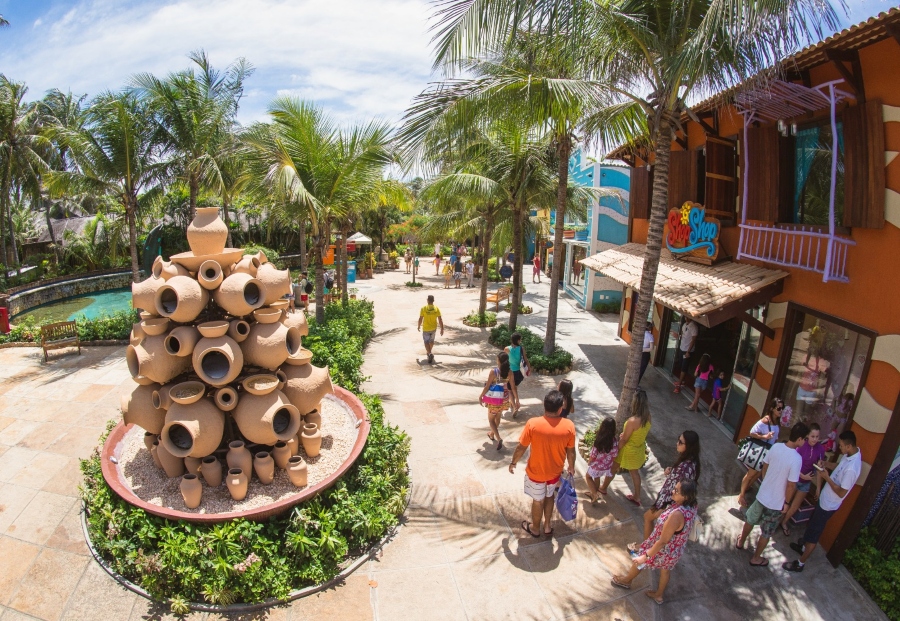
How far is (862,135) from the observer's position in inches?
204

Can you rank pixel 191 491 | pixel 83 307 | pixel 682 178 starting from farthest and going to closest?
Result: pixel 83 307 → pixel 682 178 → pixel 191 491

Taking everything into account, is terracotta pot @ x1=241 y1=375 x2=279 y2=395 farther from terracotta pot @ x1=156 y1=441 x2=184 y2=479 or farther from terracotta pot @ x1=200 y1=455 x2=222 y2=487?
terracotta pot @ x1=156 y1=441 x2=184 y2=479

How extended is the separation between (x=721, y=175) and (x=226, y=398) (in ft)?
26.0

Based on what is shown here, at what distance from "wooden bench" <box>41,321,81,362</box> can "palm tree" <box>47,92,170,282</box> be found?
2.20 m

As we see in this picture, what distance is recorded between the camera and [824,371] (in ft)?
20.1

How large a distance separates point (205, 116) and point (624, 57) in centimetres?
1182

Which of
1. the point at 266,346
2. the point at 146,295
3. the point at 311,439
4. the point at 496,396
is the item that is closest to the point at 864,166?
the point at 496,396

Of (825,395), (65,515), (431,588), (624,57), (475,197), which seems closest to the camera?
(431,588)

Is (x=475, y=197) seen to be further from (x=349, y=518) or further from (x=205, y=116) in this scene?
(x=349, y=518)

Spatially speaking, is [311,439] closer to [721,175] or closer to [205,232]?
[205,232]

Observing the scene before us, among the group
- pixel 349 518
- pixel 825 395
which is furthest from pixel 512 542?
pixel 825 395

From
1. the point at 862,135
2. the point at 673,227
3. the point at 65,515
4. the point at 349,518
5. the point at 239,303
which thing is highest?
the point at 862,135

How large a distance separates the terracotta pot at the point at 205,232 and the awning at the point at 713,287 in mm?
5958

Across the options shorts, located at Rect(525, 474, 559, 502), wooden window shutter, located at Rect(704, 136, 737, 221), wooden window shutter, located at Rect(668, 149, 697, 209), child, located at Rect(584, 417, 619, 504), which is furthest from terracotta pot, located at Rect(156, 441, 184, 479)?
wooden window shutter, located at Rect(668, 149, 697, 209)
